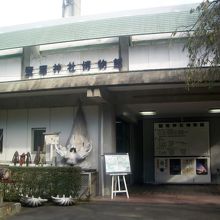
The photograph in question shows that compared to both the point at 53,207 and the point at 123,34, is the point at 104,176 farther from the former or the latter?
the point at 123,34

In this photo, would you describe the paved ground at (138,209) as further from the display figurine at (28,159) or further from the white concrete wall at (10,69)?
the white concrete wall at (10,69)

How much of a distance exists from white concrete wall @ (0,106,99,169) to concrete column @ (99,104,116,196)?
0.60 feet

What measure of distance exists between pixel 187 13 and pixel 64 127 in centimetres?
571

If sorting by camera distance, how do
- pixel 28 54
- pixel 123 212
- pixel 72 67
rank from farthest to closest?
1. pixel 28 54
2. pixel 72 67
3. pixel 123 212

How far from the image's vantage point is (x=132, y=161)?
18.1m

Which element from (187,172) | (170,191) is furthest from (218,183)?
(170,191)

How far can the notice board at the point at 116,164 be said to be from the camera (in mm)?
A: 12508

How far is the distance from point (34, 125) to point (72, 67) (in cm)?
251

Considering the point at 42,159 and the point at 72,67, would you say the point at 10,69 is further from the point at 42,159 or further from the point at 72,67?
the point at 42,159

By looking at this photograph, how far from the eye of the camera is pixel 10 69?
15.3 metres

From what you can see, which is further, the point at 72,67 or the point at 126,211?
the point at 72,67

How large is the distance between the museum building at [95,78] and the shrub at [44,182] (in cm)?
185

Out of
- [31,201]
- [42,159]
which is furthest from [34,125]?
[31,201]

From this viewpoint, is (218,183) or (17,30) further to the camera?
(218,183)
